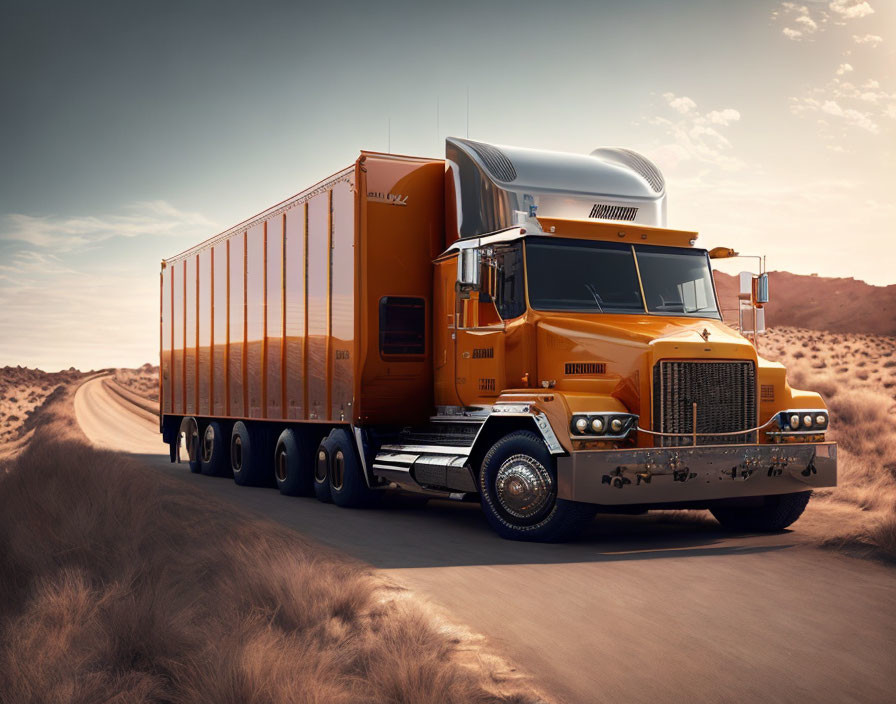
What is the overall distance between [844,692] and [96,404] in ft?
172

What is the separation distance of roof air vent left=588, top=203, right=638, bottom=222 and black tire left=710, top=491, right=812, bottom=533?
12.4ft

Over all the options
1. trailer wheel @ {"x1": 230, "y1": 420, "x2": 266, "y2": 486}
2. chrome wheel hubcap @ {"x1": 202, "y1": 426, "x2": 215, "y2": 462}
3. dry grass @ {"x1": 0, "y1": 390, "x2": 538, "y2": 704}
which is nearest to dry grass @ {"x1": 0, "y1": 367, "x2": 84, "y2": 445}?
chrome wheel hubcap @ {"x1": 202, "y1": 426, "x2": 215, "y2": 462}

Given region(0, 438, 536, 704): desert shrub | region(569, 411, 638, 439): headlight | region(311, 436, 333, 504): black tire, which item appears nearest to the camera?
region(0, 438, 536, 704): desert shrub

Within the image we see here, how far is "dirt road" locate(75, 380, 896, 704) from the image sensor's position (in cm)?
588

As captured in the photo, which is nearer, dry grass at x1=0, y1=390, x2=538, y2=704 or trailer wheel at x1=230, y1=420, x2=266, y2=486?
dry grass at x1=0, y1=390, x2=538, y2=704

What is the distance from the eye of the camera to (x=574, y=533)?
34.4ft

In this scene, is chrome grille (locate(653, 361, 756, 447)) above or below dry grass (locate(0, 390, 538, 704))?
above

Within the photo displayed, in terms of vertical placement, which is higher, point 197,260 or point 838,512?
point 197,260

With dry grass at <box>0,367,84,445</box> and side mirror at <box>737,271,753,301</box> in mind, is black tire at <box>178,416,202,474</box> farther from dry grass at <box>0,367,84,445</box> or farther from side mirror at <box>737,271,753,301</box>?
dry grass at <box>0,367,84,445</box>

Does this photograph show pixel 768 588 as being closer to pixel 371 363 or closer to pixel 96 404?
pixel 371 363

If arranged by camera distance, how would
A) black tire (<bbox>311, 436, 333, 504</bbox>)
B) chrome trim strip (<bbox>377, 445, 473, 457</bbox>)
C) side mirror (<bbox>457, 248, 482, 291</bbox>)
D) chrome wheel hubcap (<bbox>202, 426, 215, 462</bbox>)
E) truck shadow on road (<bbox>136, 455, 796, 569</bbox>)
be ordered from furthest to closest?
chrome wheel hubcap (<bbox>202, 426, 215, 462</bbox>) < black tire (<bbox>311, 436, 333, 504</bbox>) < chrome trim strip (<bbox>377, 445, 473, 457</bbox>) < side mirror (<bbox>457, 248, 482, 291</bbox>) < truck shadow on road (<bbox>136, 455, 796, 569</bbox>)

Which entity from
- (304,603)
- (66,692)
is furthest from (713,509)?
(66,692)

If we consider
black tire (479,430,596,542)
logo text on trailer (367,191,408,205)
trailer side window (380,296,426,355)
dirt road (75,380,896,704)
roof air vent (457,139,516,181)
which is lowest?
dirt road (75,380,896,704)

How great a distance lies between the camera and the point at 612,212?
1276 cm
